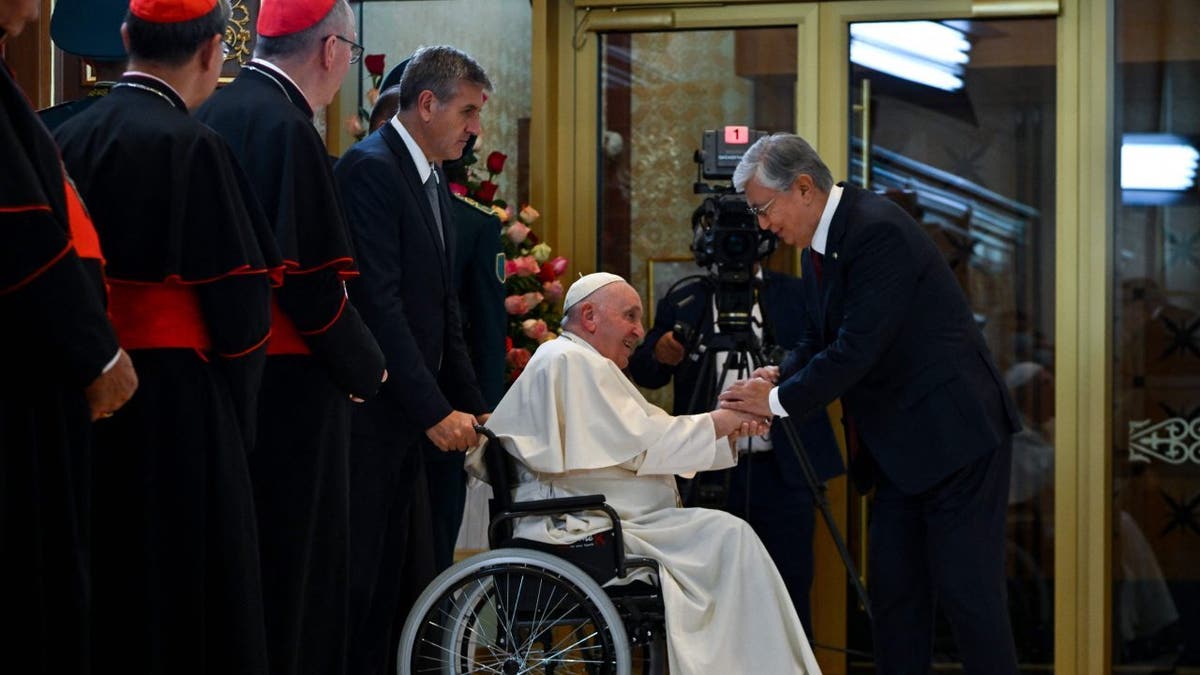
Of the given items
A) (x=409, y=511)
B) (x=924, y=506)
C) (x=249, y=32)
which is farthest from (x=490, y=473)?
(x=249, y=32)

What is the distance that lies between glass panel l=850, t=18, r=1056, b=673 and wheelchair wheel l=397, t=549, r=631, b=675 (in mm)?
2029

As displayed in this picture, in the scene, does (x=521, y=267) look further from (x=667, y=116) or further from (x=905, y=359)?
(x=905, y=359)

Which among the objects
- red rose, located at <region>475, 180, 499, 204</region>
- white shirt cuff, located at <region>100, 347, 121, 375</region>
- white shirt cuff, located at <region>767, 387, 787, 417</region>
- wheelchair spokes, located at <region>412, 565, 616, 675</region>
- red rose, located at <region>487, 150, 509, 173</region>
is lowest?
wheelchair spokes, located at <region>412, 565, 616, 675</region>

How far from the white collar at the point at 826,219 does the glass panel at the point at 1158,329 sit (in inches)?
66.8

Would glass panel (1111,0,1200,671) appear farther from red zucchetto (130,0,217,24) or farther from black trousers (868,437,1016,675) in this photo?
red zucchetto (130,0,217,24)

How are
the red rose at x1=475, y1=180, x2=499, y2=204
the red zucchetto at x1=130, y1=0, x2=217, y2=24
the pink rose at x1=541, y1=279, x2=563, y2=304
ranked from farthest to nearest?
1. the pink rose at x1=541, y1=279, x2=563, y2=304
2. the red rose at x1=475, y1=180, x2=499, y2=204
3. the red zucchetto at x1=130, y1=0, x2=217, y2=24

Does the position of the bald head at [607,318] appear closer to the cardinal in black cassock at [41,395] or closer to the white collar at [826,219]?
the white collar at [826,219]

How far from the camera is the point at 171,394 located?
2.29 meters

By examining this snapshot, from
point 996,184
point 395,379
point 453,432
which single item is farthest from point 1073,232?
point 395,379

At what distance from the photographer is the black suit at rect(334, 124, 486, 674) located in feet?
10.7

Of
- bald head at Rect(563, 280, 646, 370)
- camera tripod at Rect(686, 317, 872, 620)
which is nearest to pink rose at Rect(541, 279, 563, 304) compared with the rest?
camera tripod at Rect(686, 317, 872, 620)

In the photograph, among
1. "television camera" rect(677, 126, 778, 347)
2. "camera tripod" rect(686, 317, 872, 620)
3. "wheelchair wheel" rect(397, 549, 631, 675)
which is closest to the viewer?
"wheelchair wheel" rect(397, 549, 631, 675)

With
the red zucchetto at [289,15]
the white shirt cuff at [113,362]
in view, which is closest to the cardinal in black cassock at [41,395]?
the white shirt cuff at [113,362]

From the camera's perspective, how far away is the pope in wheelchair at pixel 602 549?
3.32 m
